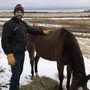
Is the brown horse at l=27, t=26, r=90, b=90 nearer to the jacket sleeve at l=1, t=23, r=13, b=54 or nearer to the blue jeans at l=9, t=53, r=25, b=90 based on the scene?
the blue jeans at l=9, t=53, r=25, b=90

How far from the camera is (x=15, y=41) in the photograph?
20.4ft

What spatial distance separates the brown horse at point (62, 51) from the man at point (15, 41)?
3.67ft

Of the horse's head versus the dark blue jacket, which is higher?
the dark blue jacket

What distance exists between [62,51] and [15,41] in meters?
1.39

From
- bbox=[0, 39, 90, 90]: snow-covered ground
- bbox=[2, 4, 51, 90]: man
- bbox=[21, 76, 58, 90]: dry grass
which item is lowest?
bbox=[0, 39, 90, 90]: snow-covered ground

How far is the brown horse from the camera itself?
5618 millimetres

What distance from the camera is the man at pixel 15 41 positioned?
5988mm

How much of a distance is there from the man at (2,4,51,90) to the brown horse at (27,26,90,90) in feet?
3.67

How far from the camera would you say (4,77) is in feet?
27.9

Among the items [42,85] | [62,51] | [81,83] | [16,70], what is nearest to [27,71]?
[42,85]

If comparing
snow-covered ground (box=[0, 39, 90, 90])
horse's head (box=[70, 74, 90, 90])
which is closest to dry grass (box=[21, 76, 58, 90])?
snow-covered ground (box=[0, 39, 90, 90])

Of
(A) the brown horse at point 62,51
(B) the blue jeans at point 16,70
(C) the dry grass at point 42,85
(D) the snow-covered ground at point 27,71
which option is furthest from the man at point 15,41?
(D) the snow-covered ground at point 27,71

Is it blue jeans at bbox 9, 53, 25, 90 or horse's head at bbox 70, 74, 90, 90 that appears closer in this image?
horse's head at bbox 70, 74, 90, 90

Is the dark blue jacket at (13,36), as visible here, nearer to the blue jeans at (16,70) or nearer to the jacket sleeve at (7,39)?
the jacket sleeve at (7,39)
